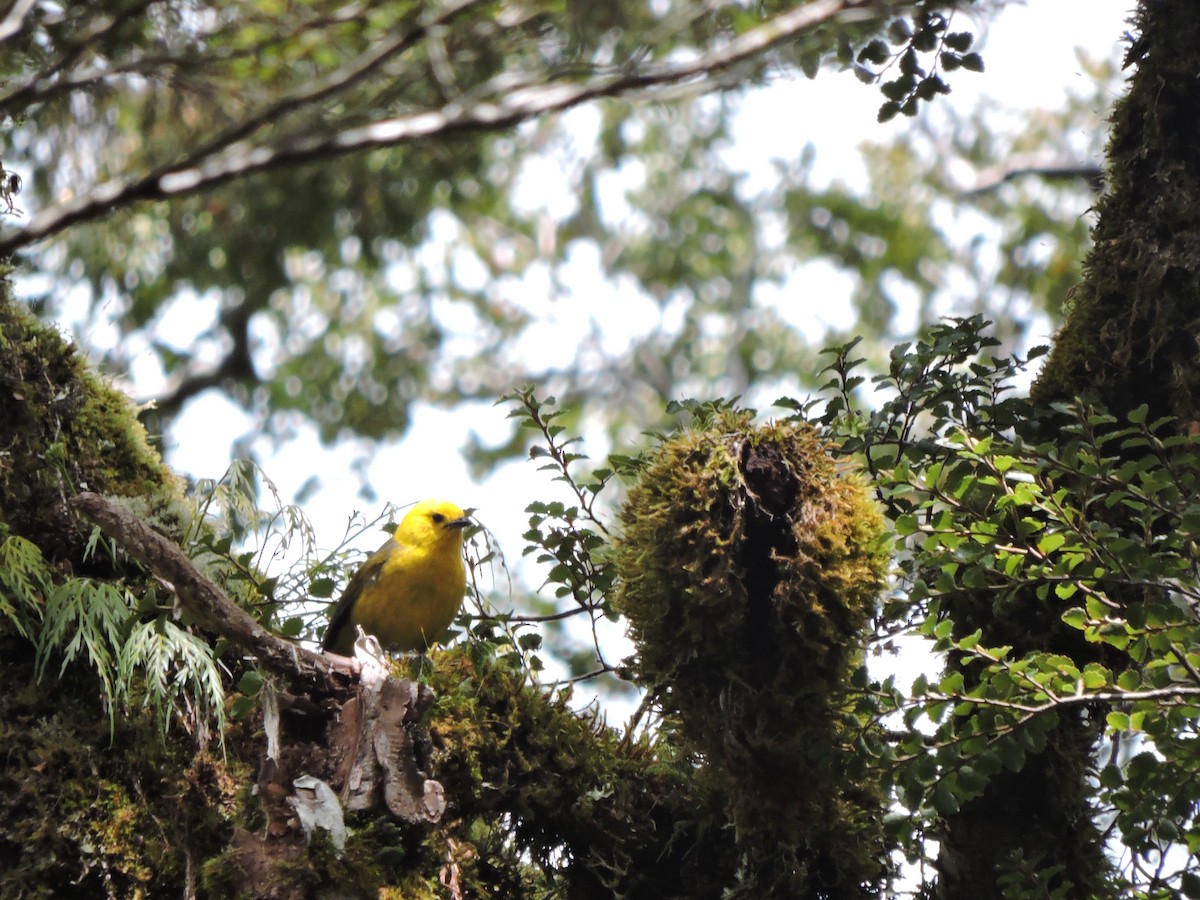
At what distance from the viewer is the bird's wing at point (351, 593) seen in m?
4.54

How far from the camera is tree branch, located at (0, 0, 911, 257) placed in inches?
64.3

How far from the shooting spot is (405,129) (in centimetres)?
171

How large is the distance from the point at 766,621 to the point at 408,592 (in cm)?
211

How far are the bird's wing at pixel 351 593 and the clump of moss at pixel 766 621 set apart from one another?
1.49 meters

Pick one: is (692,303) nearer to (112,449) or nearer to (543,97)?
(112,449)

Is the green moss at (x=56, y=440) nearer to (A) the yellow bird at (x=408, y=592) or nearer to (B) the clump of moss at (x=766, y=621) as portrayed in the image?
(A) the yellow bird at (x=408, y=592)

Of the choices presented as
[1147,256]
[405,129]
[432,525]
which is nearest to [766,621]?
[1147,256]

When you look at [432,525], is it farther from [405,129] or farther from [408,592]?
[405,129]

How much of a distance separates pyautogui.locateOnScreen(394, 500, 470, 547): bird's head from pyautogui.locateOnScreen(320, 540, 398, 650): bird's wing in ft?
0.61

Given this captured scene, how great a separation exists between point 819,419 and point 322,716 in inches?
68.8

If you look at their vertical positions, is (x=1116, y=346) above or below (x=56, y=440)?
above

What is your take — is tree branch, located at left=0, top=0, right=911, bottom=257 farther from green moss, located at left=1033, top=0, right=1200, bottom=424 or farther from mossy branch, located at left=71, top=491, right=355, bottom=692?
green moss, located at left=1033, top=0, right=1200, bottom=424

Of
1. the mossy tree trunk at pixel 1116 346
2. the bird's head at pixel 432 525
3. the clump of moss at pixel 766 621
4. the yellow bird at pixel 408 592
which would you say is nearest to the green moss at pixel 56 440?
the yellow bird at pixel 408 592

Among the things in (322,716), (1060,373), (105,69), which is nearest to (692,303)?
(1060,373)
